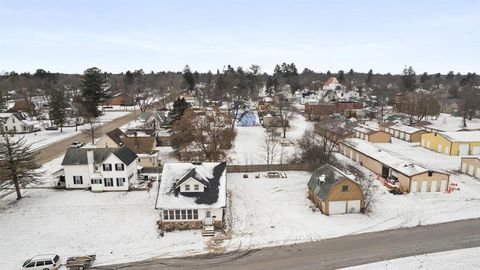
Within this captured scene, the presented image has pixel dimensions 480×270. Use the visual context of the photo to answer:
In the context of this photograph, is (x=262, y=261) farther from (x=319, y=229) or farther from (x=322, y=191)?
(x=322, y=191)

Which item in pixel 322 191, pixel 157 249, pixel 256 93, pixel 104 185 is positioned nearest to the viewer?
pixel 157 249

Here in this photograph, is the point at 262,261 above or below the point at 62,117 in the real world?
below

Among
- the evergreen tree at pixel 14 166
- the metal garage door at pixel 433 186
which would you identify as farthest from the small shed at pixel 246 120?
the evergreen tree at pixel 14 166

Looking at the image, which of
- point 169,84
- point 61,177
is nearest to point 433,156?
point 61,177

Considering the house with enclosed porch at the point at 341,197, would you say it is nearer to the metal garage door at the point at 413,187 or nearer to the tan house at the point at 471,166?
the metal garage door at the point at 413,187

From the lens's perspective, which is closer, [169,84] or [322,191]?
[322,191]

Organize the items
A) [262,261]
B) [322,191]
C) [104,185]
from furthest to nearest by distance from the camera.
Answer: [104,185], [322,191], [262,261]

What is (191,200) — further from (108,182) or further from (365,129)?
(365,129)
